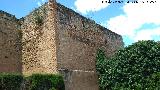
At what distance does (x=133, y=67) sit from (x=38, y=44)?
17.6ft

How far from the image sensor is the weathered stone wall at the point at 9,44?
17925mm

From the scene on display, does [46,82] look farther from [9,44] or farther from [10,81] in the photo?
[9,44]

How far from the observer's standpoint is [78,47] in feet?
62.6

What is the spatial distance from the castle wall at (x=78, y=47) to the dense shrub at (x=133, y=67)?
0.89m

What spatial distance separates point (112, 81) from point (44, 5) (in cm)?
567

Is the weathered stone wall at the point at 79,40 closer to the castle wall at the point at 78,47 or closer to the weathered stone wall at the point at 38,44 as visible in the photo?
the castle wall at the point at 78,47

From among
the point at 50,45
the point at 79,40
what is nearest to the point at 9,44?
the point at 50,45

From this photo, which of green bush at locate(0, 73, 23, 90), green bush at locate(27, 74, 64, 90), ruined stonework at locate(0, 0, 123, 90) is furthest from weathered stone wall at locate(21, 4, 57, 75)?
green bush at locate(0, 73, 23, 90)

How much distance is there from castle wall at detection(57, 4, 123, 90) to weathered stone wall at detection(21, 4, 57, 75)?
0.52 m

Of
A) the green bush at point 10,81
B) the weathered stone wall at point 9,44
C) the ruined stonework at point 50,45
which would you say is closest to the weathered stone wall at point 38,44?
the ruined stonework at point 50,45

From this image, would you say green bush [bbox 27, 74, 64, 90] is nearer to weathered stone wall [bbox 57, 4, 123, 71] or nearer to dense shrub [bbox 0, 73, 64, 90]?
dense shrub [bbox 0, 73, 64, 90]

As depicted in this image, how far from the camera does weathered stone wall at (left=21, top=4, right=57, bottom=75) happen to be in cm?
1722

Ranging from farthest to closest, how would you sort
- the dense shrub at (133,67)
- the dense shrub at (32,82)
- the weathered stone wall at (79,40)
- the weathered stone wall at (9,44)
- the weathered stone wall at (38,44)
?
the dense shrub at (133,67) < the weathered stone wall at (9,44) < the weathered stone wall at (79,40) < the weathered stone wall at (38,44) < the dense shrub at (32,82)

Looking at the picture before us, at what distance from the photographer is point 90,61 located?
20.0m
